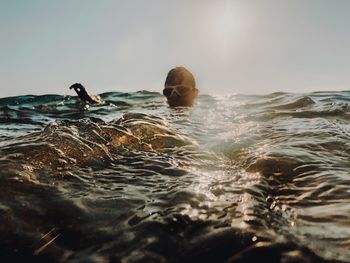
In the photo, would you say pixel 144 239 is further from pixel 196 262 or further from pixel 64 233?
pixel 64 233

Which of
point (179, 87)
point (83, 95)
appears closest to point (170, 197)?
point (179, 87)

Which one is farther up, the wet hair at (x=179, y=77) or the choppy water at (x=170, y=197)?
the wet hair at (x=179, y=77)

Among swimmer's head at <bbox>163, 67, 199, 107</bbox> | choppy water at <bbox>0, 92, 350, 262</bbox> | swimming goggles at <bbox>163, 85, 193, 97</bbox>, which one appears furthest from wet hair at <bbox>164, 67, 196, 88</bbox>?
choppy water at <bbox>0, 92, 350, 262</bbox>

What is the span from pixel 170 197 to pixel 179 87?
772cm

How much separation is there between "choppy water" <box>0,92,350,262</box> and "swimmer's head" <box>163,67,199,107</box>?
539 centimetres

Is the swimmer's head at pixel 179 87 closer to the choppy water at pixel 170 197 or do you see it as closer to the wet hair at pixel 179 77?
the wet hair at pixel 179 77

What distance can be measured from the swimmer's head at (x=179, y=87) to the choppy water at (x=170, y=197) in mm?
5386

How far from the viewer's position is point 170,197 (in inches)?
106

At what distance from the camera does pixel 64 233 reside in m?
2.15

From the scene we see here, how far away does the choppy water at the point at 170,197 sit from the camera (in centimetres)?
195

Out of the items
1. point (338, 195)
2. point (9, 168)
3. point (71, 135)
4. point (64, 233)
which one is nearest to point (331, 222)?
point (338, 195)

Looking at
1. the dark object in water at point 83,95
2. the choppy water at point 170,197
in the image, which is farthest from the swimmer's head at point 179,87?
the choppy water at point 170,197

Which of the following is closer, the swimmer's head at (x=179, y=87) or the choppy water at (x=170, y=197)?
the choppy water at (x=170, y=197)

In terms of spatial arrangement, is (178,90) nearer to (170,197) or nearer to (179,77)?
(179,77)
